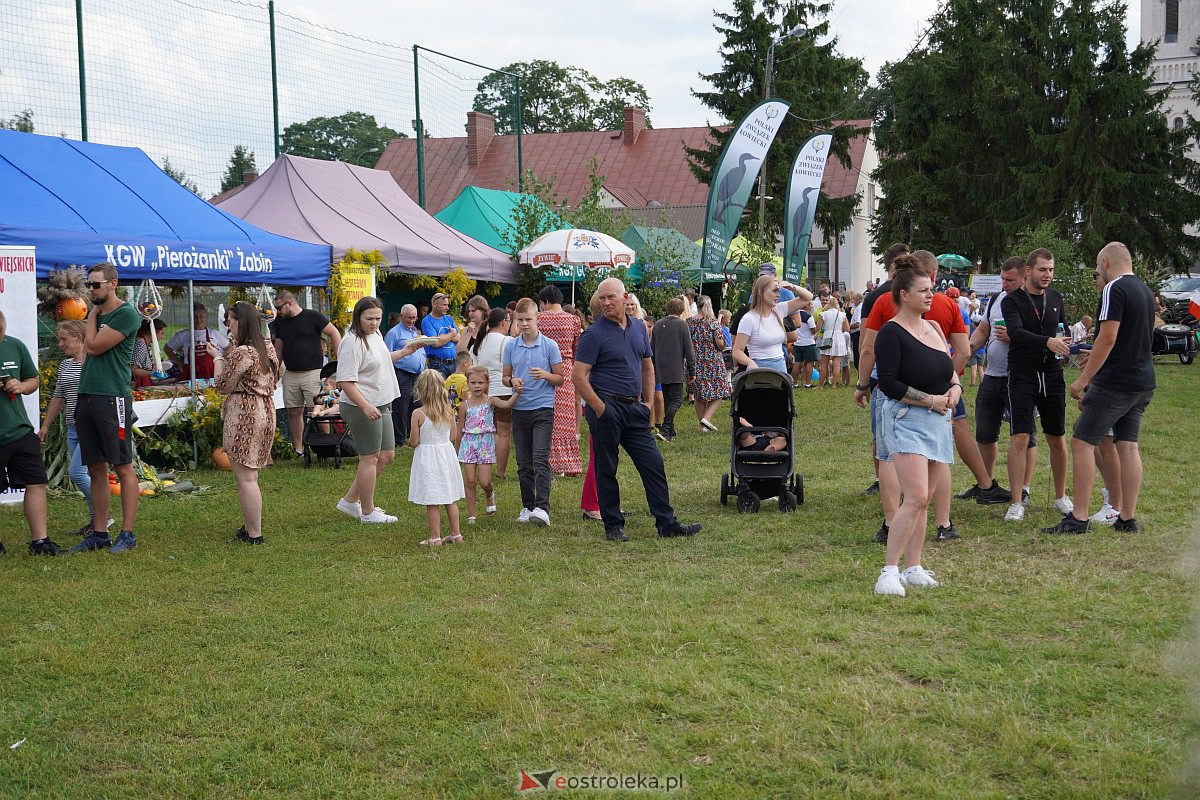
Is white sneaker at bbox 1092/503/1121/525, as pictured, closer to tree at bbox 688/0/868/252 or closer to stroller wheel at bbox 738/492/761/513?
A: stroller wheel at bbox 738/492/761/513

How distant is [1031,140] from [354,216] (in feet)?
88.0

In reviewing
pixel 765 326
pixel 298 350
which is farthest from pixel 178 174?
pixel 765 326

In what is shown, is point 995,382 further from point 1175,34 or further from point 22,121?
point 1175,34

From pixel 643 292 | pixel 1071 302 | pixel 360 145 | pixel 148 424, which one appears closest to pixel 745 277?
pixel 643 292

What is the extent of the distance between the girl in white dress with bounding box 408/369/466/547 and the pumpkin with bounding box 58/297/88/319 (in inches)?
170

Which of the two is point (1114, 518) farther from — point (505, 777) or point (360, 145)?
point (360, 145)


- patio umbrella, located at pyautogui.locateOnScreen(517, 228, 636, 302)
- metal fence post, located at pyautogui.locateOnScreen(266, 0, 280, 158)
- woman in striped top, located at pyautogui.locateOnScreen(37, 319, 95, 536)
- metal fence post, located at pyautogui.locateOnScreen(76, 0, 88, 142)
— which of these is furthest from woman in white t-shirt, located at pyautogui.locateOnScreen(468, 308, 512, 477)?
metal fence post, located at pyautogui.locateOnScreen(266, 0, 280, 158)

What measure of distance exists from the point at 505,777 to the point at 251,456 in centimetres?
447

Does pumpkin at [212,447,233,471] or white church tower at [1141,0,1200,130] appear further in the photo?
white church tower at [1141,0,1200,130]

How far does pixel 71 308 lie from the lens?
32.2 feet

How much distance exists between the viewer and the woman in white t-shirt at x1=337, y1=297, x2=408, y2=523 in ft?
26.3

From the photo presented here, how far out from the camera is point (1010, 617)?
526cm

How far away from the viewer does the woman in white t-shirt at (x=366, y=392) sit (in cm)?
803

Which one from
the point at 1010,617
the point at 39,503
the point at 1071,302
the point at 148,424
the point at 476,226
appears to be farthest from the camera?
the point at 1071,302
